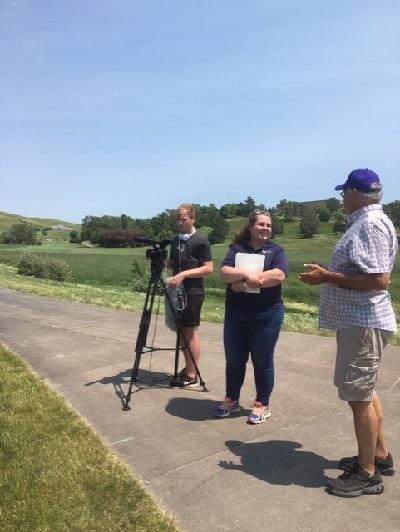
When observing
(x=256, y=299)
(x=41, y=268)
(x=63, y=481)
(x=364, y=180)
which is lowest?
(x=41, y=268)

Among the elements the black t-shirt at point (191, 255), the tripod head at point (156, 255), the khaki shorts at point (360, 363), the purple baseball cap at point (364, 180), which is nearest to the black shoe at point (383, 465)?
the khaki shorts at point (360, 363)

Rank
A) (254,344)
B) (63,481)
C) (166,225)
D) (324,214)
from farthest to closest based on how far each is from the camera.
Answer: (324,214)
(166,225)
(254,344)
(63,481)

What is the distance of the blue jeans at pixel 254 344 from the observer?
457cm

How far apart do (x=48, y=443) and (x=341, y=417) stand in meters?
2.56

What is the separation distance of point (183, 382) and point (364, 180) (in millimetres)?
3273

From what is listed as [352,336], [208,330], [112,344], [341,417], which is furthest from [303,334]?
[352,336]

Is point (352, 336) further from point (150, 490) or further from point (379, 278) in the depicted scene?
point (150, 490)

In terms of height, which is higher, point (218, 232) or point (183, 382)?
point (218, 232)

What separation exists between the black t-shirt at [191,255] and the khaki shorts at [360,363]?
2380 mm

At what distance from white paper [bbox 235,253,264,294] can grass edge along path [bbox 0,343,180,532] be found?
1748 mm

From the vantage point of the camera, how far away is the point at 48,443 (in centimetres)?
416

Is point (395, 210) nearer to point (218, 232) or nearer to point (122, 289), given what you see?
point (218, 232)

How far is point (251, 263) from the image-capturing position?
4.46 m

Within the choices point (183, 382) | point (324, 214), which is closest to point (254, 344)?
point (183, 382)
